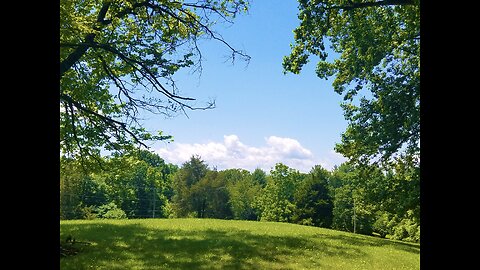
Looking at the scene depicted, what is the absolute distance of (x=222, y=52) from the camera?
3080 mm

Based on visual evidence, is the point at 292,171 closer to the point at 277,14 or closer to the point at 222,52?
the point at 277,14

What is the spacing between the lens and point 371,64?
6512 millimetres

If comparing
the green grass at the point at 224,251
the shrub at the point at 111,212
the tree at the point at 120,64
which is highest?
the tree at the point at 120,64

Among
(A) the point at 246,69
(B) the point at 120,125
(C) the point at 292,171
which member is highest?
(A) the point at 246,69

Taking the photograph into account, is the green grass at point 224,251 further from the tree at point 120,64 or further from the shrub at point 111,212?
the shrub at point 111,212

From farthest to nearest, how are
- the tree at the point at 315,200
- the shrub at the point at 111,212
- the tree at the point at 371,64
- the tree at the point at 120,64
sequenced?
the shrub at the point at 111,212, the tree at the point at 315,200, the tree at the point at 371,64, the tree at the point at 120,64

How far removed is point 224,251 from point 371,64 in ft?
14.0

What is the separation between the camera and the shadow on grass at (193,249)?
5.01 meters

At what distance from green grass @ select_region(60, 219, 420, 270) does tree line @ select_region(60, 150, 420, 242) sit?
42.5 inches

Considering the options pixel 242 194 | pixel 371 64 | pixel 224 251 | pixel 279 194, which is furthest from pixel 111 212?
pixel 371 64

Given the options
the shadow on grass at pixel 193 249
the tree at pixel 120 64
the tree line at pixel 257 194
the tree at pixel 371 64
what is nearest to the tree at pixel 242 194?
the tree line at pixel 257 194

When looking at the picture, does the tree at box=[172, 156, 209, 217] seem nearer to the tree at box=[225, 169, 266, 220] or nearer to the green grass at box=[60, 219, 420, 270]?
the tree at box=[225, 169, 266, 220]
